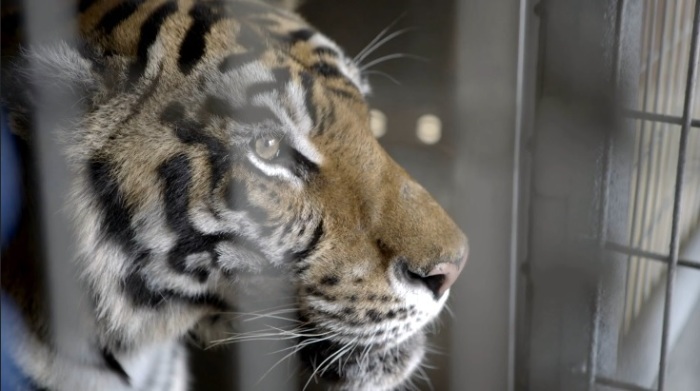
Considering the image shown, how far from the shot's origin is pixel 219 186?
1.12 meters

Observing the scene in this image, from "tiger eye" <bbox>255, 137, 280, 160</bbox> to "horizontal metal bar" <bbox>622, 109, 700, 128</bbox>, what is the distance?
0.43m

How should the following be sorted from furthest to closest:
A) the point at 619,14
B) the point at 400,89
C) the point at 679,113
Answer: the point at 400,89 → the point at 679,113 → the point at 619,14

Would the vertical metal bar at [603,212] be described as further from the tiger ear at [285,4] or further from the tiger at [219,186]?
the tiger ear at [285,4]

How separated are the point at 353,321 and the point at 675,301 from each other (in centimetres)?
44

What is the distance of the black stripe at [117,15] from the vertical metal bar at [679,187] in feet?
2.28

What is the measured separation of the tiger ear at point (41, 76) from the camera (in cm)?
106

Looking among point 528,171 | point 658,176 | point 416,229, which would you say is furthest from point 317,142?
point 658,176

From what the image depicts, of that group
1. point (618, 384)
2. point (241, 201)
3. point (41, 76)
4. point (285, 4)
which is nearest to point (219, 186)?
point (241, 201)

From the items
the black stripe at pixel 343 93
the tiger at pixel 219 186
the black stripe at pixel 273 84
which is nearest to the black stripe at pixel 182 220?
the tiger at pixel 219 186

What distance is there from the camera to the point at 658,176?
1.25 meters

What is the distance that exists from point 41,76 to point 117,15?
0.52 feet

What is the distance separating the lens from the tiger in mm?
1107

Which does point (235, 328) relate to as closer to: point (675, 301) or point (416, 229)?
point (416, 229)

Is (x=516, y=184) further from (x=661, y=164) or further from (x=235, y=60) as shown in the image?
(x=235, y=60)
